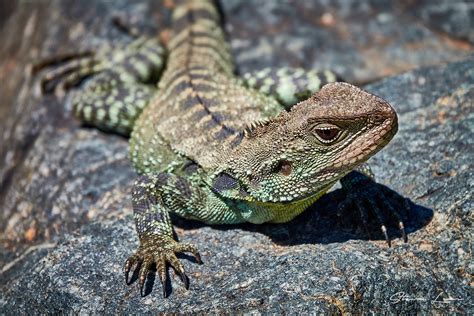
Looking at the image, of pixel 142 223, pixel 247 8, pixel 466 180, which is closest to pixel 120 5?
pixel 247 8

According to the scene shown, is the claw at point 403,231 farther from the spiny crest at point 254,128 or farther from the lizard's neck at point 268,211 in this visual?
the spiny crest at point 254,128

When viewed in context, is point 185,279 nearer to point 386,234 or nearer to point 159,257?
point 159,257

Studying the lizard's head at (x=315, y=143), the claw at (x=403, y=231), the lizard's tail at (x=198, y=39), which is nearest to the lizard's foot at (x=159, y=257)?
the lizard's head at (x=315, y=143)

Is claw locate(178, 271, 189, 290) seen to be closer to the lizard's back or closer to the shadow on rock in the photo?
the shadow on rock

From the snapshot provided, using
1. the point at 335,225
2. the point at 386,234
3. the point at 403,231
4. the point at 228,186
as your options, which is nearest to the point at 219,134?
the point at 228,186

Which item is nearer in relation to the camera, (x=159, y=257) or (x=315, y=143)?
(x=315, y=143)

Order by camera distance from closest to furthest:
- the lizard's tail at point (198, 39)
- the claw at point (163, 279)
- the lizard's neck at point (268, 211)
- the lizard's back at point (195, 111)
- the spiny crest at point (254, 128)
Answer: the claw at point (163, 279), the spiny crest at point (254, 128), the lizard's neck at point (268, 211), the lizard's back at point (195, 111), the lizard's tail at point (198, 39)

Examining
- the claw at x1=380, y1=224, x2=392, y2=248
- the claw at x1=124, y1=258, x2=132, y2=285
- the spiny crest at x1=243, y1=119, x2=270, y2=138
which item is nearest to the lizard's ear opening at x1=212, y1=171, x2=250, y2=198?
the spiny crest at x1=243, y1=119, x2=270, y2=138

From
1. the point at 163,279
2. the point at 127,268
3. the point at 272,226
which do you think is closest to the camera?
the point at 163,279
